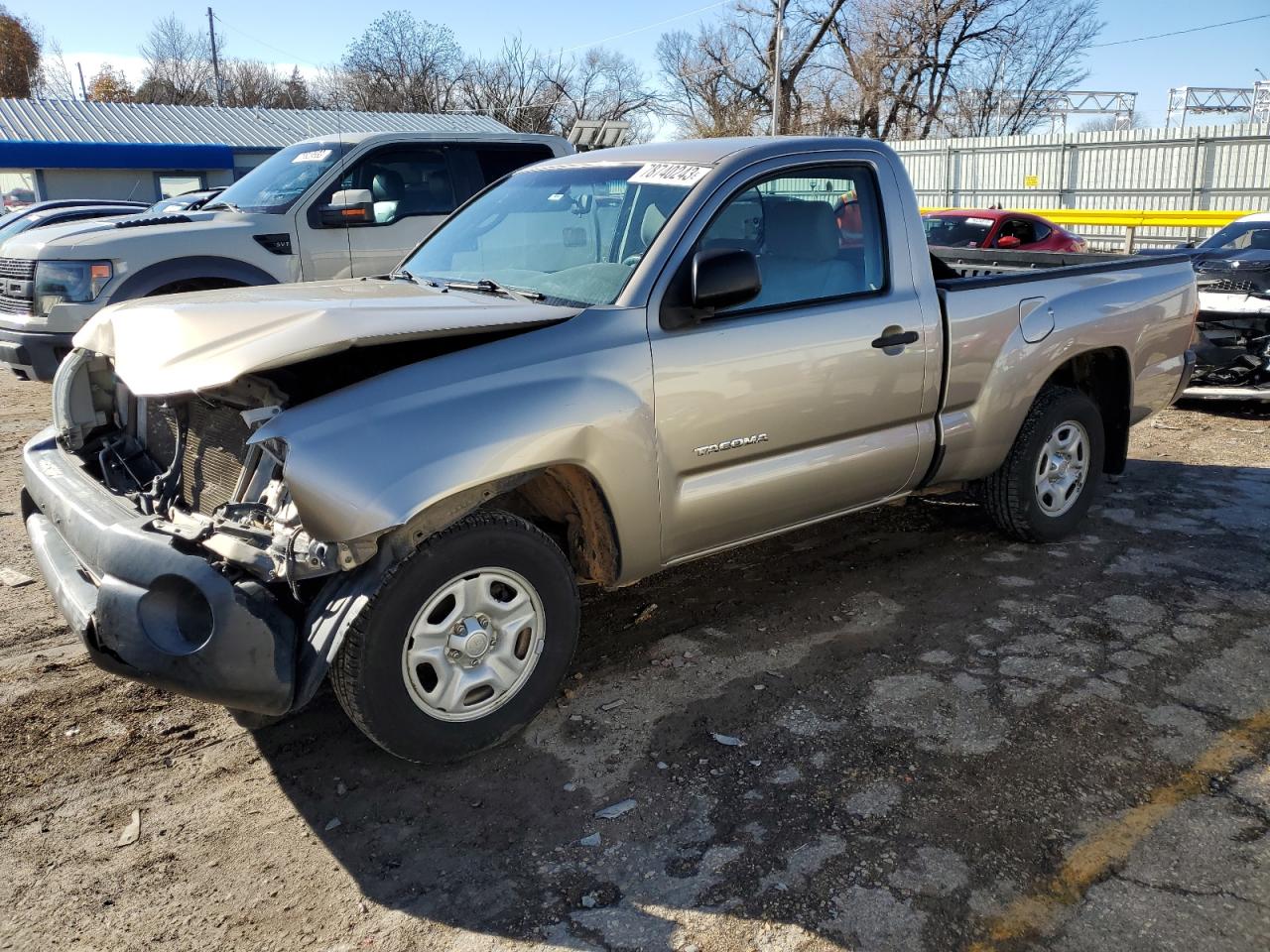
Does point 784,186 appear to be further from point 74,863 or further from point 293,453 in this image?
point 74,863

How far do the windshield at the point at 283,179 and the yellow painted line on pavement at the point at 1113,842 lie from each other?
7194mm

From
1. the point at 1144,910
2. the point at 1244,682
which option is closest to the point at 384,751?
the point at 1144,910

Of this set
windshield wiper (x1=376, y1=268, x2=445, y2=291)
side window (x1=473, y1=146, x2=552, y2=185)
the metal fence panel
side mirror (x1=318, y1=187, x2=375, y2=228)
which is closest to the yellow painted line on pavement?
windshield wiper (x1=376, y1=268, x2=445, y2=291)

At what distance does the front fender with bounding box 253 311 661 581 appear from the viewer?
9.31 ft

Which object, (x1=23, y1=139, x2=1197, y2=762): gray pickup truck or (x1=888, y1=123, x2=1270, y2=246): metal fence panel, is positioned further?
(x1=888, y1=123, x2=1270, y2=246): metal fence panel

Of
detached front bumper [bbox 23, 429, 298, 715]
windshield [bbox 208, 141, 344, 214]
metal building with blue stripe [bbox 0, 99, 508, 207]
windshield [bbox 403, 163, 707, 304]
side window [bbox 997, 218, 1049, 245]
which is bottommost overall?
detached front bumper [bbox 23, 429, 298, 715]

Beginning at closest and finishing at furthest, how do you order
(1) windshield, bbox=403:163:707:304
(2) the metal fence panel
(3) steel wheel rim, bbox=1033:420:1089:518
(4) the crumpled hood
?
(4) the crumpled hood → (1) windshield, bbox=403:163:707:304 → (3) steel wheel rim, bbox=1033:420:1089:518 → (2) the metal fence panel

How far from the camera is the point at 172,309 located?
131 inches

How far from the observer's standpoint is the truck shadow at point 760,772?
107 inches

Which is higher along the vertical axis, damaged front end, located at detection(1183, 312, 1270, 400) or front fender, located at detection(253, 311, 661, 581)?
front fender, located at detection(253, 311, 661, 581)

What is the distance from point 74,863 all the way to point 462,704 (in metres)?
1.15

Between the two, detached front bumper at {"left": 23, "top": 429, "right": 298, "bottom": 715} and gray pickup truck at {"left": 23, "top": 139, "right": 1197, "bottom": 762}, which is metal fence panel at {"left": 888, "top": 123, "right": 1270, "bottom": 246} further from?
detached front bumper at {"left": 23, "top": 429, "right": 298, "bottom": 715}

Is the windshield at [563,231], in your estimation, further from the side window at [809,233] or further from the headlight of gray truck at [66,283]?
the headlight of gray truck at [66,283]

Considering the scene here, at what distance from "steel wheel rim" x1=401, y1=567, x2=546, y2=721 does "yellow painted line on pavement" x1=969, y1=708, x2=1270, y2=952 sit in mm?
1574
